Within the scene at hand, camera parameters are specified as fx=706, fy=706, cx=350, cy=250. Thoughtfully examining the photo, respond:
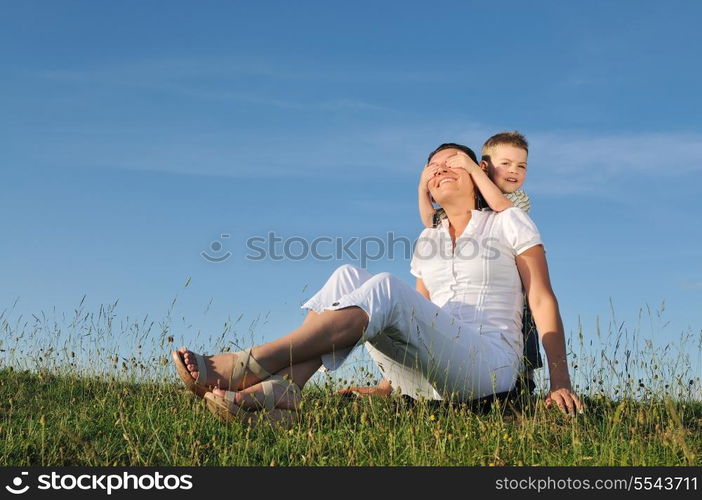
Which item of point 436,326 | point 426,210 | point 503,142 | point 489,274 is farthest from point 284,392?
point 503,142

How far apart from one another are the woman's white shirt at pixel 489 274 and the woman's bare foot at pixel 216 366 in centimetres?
189

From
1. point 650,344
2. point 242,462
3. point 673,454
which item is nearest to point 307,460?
point 242,462

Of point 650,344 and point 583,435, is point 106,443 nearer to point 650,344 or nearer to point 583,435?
point 583,435

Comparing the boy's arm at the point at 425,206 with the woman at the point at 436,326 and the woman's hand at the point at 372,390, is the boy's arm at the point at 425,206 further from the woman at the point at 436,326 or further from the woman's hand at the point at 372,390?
the woman's hand at the point at 372,390

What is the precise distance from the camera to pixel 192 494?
3.78m

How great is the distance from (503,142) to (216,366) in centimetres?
336

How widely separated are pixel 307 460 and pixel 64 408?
307 centimetres

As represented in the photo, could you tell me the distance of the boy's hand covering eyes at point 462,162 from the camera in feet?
19.7

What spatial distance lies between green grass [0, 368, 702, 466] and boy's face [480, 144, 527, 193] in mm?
1920

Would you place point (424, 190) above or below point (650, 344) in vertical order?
above

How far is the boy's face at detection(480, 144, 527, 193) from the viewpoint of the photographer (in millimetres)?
6277

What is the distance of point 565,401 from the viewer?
198 inches

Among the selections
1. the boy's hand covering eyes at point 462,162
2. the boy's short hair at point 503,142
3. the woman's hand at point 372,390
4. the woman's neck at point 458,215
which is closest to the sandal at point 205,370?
the woman's hand at point 372,390

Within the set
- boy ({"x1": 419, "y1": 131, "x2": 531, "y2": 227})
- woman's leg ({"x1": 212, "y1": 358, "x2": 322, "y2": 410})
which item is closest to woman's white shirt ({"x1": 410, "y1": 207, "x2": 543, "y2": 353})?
boy ({"x1": 419, "y1": 131, "x2": 531, "y2": 227})
